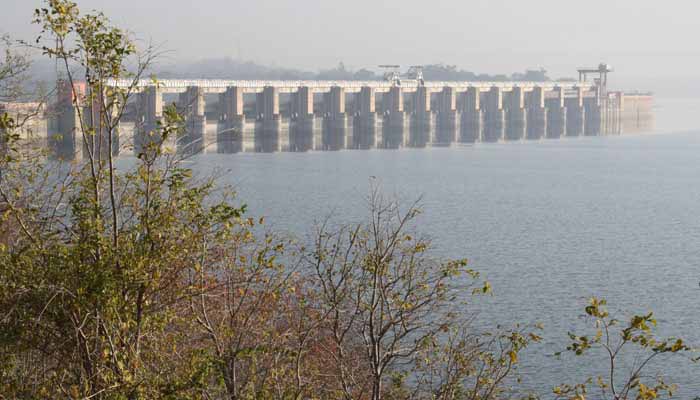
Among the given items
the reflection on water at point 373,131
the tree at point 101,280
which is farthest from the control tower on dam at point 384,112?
the tree at point 101,280

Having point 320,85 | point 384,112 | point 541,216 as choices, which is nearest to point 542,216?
point 541,216

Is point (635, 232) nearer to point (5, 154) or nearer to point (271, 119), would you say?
point (5, 154)

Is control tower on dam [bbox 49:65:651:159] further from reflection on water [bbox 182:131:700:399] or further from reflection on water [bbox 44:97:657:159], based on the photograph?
reflection on water [bbox 182:131:700:399]

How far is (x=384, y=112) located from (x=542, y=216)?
178 ft

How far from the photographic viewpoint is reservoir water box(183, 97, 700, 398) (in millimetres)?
19547

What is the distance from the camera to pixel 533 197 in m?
42.3

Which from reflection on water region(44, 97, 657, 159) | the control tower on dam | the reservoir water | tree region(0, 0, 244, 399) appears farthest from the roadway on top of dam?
tree region(0, 0, 244, 399)

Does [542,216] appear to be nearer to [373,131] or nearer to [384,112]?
[373,131]

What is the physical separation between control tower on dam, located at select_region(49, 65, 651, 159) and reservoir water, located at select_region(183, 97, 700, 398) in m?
8.31

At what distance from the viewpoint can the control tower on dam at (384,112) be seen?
230 feet

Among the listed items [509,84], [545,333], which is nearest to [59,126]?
[545,333]

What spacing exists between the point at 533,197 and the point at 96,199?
37.1m

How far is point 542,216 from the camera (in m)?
35.8

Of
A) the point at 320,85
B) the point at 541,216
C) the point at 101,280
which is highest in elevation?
the point at 320,85
